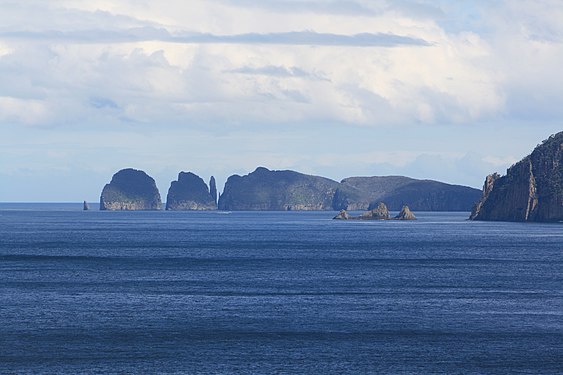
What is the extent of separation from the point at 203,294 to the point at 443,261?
59.8 metres

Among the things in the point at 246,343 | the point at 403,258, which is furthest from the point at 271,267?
the point at 246,343

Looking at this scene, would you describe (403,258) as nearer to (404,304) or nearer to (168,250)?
(168,250)

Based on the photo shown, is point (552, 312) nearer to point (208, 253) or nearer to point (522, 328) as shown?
point (522, 328)

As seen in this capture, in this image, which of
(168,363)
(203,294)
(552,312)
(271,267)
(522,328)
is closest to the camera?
(168,363)

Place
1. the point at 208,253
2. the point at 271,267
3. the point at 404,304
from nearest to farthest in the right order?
the point at 404,304 < the point at 271,267 < the point at 208,253

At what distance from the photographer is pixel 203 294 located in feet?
324

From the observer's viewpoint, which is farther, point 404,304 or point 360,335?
point 404,304

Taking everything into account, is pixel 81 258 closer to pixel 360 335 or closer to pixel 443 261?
pixel 443 261

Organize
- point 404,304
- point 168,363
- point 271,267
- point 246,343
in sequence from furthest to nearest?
point 271,267 < point 404,304 < point 246,343 < point 168,363

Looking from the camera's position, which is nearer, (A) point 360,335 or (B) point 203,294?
(A) point 360,335

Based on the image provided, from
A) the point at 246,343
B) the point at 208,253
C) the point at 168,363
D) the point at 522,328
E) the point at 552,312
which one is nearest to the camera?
the point at 168,363

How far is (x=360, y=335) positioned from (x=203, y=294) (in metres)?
29.2

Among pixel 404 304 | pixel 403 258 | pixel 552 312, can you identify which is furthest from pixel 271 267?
pixel 552 312

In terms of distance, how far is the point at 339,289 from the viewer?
104625mm
